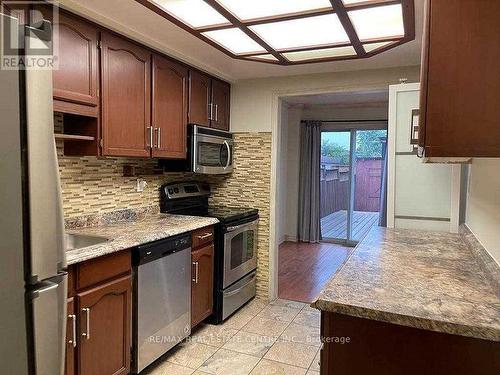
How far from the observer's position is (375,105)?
5.54 m

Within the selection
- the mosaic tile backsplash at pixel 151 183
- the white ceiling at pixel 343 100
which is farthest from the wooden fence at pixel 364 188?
the mosaic tile backsplash at pixel 151 183

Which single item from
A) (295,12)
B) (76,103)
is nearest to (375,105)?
(295,12)

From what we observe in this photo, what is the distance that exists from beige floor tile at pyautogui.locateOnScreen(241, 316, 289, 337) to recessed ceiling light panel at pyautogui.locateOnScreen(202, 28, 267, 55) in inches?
88.6

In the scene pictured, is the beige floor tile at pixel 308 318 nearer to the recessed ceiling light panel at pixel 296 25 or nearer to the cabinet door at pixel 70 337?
the cabinet door at pixel 70 337

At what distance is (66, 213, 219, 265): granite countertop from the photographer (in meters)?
1.74

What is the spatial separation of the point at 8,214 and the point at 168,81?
2.09m

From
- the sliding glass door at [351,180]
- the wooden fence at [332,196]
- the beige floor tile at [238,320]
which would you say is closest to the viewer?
the beige floor tile at [238,320]

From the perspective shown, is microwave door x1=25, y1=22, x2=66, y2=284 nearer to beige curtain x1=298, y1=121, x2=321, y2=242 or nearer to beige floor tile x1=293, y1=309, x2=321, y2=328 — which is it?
beige floor tile x1=293, y1=309, x2=321, y2=328

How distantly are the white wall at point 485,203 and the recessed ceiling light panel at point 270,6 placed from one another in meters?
1.16

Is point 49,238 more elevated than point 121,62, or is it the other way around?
point 121,62

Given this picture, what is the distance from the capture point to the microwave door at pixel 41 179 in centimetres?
96

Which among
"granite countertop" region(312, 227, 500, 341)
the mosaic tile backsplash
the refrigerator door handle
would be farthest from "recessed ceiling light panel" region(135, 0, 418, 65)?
the refrigerator door handle

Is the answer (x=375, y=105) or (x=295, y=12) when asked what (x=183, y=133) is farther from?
(x=375, y=105)

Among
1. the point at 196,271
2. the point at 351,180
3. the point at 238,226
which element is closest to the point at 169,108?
the point at 238,226
